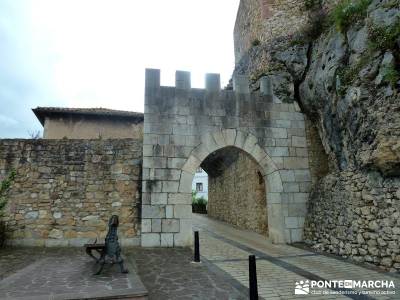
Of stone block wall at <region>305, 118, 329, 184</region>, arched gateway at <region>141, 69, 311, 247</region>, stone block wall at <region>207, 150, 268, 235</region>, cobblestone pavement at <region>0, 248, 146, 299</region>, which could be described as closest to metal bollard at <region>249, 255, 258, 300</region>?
cobblestone pavement at <region>0, 248, 146, 299</region>

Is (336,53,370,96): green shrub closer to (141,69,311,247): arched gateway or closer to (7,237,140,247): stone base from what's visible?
(141,69,311,247): arched gateway

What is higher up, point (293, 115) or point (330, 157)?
point (293, 115)

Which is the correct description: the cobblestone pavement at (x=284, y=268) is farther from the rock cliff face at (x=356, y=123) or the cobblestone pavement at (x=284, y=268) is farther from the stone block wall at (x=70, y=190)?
the stone block wall at (x=70, y=190)

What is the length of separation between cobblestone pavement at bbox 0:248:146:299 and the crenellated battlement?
4.53 m

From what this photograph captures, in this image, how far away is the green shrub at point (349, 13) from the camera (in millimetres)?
6348

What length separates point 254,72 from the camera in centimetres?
1021

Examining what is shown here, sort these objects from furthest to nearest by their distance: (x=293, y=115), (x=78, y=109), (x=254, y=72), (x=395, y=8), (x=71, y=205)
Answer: (x=78, y=109), (x=254, y=72), (x=293, y=115), (x=71, y=205), (x=395, y=8)

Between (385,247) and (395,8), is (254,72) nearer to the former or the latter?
(395,8)

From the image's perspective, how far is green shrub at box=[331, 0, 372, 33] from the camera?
635cm

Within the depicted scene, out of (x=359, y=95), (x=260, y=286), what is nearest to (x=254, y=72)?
(x=359, y=95)

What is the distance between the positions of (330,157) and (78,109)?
9330mm

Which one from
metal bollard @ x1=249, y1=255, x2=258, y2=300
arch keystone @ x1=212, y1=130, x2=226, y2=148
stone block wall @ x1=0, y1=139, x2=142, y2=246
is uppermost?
arch keystone @ x1=212, y1=130, x2=226, y2=148

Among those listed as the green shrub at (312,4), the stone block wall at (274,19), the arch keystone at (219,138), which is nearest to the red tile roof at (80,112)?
the arch keystone at (219,138)

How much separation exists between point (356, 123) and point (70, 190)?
6622 millimetres
